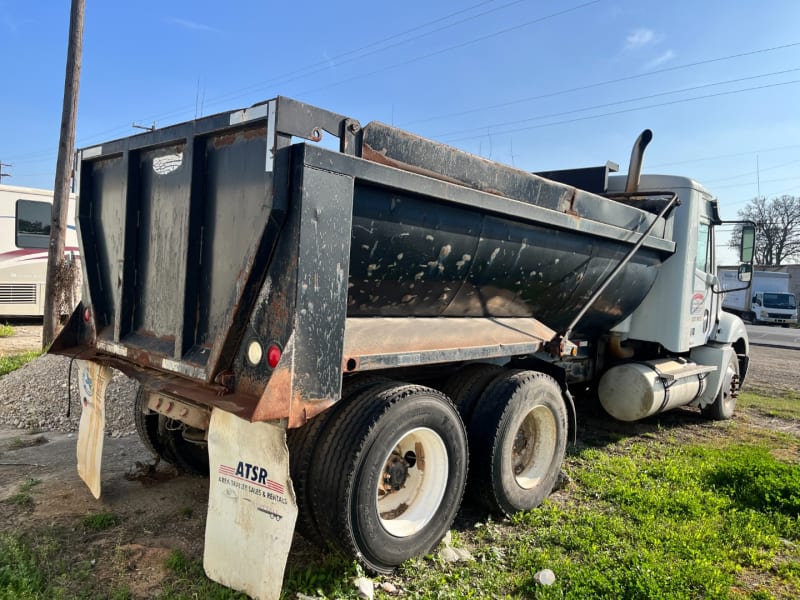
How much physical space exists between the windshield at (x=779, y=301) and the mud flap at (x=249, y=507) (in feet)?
116

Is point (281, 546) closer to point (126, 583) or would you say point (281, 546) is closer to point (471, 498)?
point (126, 583)

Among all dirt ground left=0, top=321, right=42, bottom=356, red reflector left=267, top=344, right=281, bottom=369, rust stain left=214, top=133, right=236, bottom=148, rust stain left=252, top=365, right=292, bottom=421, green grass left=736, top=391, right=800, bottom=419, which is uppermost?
rust stain left=214, top=133, right=236, bottom=148

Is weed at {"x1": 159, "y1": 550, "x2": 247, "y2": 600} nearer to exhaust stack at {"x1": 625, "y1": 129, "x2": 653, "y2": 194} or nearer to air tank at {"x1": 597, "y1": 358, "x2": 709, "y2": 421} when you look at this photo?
air tank at {"x1": 597, "y1": 358, "x2": 709, "y2": 421}

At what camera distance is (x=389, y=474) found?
3361 millimetres

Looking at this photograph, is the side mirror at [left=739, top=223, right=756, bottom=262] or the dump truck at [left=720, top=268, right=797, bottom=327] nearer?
the side mirror at [left=739, top=223, right=756, bottom=262]

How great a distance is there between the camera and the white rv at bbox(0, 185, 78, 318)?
1410 centimetres

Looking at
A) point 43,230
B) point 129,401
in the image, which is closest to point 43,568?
point 129,401

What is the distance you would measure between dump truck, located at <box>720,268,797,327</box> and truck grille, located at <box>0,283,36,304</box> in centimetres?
3025

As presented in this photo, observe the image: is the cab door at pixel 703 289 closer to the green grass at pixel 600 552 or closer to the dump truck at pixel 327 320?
the green grass at pixel 600 552

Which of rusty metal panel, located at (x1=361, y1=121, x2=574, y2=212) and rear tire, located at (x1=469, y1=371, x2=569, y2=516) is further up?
rusty metal panel, located at (x1=361, y1=121, x2=574, y2=212)

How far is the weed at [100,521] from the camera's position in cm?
362

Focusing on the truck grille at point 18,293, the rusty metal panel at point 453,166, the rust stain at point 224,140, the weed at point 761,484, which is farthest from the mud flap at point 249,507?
the truck grille at point 18,293

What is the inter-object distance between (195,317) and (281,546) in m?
1.29

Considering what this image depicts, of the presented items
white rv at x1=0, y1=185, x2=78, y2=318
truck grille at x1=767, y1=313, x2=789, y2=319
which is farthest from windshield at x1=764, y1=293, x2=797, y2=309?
white rv at x1=0, y1=185, x2=78, y2=318
